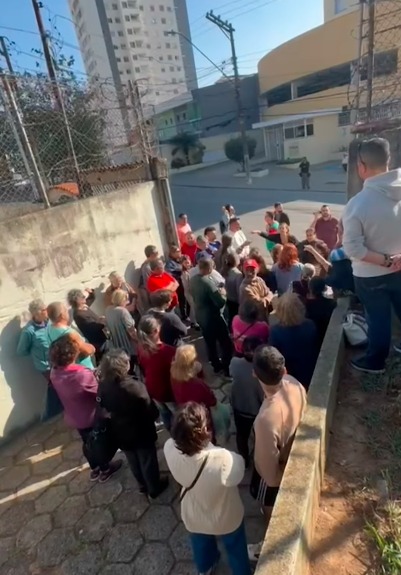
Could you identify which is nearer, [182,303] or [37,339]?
[37,339]

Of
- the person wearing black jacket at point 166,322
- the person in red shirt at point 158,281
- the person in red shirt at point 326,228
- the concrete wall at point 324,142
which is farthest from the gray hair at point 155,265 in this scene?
the concrete wall at point 324,142

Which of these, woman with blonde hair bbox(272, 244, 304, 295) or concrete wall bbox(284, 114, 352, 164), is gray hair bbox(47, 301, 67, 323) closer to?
woman with blonde hair bbox(272, 244, 304, 295)

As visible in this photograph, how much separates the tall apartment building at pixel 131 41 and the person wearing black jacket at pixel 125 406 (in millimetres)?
71897

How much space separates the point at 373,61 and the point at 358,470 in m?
4.66

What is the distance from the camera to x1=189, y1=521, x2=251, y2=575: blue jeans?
2.27m

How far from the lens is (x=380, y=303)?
2732mm

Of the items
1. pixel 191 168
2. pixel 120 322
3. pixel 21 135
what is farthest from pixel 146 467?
pixel 191 168

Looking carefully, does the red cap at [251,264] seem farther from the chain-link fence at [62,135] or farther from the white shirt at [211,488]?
the chain-link fence at [62,135]

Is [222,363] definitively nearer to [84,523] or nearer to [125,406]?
[125,406]

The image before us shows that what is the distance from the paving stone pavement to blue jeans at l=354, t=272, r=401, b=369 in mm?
1652

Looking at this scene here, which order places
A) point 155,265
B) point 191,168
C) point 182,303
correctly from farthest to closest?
point 191,168 → point 182,303 → point 155,265

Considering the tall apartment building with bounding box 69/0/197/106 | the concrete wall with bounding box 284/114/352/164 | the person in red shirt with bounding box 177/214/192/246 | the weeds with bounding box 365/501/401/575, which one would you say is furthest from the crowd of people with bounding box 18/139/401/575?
the tall apartment building with bounding box 69/0/197/106

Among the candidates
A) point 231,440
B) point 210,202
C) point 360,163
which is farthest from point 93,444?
point 210,202

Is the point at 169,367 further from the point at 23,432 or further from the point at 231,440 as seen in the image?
the point at 23,432
